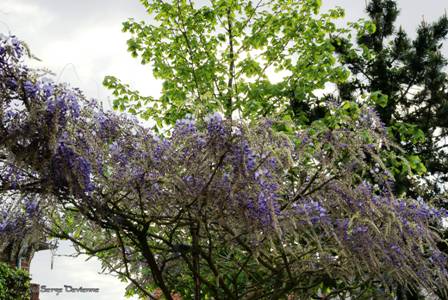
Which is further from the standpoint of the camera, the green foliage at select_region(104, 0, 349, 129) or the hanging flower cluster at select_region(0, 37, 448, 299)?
the green foliage at select_region(104, 0, 349, 129)

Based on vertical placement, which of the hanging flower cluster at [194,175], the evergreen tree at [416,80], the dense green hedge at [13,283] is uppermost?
the evergreen tree at [416,80]

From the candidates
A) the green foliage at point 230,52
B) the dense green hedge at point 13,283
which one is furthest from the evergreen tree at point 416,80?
the dense green hedge at point 13,283

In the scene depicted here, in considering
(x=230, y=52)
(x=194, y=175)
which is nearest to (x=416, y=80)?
(x=230, y=52)

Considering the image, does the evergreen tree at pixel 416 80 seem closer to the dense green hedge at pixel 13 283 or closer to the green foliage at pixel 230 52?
the green foliage at pixel 230 52

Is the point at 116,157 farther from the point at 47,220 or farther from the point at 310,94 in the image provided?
the point at 310,94

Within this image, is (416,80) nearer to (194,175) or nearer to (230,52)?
(230,52)

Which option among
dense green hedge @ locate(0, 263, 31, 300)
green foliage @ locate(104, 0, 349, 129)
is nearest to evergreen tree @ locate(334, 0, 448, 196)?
green foliage @ locate(104, 0, 349, 129)

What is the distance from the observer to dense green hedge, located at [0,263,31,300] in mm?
12383

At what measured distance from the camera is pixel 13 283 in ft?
42.9

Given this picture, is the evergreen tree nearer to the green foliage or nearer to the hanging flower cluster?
the green foliage

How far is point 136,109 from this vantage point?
44.2ft

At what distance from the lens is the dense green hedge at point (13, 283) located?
40.6ft

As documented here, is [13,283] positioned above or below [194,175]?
above

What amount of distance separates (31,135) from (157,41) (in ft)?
34.9
